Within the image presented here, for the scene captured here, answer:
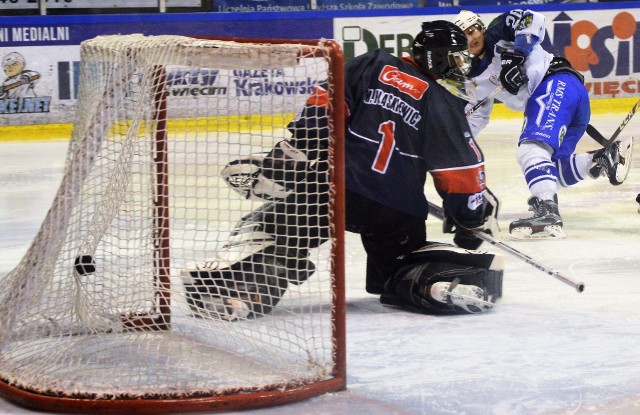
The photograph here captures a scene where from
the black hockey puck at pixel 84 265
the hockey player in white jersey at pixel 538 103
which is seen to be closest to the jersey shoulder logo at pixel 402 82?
the black hockey puck at pixel 84 265

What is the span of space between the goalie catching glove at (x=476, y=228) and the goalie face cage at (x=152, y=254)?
2.01 ft

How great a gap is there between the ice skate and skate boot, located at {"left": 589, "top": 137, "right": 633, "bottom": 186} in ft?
6.58

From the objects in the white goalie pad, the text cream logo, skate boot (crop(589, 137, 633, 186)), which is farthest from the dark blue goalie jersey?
the text cream logo

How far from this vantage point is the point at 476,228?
3219mm

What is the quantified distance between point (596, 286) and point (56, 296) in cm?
177

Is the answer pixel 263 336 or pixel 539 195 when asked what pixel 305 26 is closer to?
pixel 539 195

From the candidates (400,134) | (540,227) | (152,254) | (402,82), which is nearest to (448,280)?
(400,134)

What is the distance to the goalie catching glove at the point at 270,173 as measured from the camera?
107 inches

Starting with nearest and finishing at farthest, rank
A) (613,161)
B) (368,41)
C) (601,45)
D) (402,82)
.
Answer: (402,82) < (613,161) < (368,41) < (601,45)

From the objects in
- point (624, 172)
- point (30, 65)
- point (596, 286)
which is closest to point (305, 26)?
point (30, 65)

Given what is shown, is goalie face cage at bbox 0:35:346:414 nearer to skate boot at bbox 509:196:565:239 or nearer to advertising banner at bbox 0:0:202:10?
skate boot at bbox 509:196:565:239

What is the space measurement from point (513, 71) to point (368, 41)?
3.48m

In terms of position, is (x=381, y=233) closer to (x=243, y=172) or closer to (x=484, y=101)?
(x=243, y=172)

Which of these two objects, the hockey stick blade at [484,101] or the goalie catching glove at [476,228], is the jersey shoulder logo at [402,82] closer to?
the goalie catching glove at [476,228]
